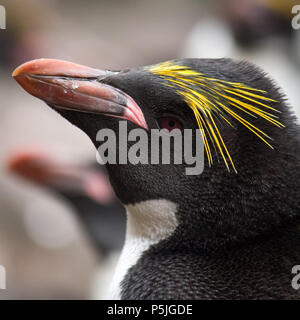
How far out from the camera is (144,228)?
1436 mm

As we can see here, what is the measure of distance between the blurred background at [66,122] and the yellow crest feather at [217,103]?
1.36m

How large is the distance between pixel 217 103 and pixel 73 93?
0.29 meters

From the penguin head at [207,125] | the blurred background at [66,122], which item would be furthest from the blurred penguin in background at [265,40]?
the penguin head at [207,125]

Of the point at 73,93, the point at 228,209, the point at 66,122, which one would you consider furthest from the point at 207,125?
the point at 66,122

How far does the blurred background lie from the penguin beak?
1.22 meters

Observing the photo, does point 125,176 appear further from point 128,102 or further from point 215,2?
point 215,2

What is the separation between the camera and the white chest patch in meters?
1.39

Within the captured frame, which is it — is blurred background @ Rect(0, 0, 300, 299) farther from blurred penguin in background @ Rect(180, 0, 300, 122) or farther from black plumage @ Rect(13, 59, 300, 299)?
black plumage @ Rect(13, 59, 300, 299)

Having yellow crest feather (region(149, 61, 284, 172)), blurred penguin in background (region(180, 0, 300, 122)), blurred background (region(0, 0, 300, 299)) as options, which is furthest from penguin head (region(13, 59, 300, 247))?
blurred penguin in background (region(180, 0, 300, 122))

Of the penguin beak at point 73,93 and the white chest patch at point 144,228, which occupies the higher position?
the penguin beak at point 73,93

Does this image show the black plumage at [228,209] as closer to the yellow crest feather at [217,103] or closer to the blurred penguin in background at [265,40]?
the yellow crest feather at [217,103]

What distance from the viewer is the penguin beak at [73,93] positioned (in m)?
1.37

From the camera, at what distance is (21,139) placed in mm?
4504
